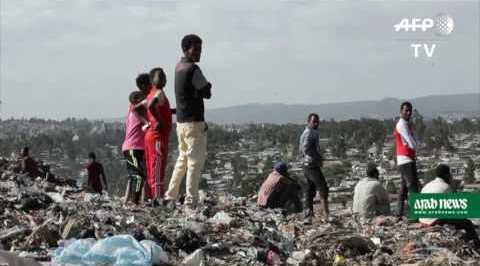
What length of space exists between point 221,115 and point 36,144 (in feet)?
362

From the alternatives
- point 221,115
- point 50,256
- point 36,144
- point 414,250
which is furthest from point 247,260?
point 221,115

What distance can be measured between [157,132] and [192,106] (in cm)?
48

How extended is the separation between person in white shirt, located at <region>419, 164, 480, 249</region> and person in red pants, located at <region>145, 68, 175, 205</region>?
9.38 ft

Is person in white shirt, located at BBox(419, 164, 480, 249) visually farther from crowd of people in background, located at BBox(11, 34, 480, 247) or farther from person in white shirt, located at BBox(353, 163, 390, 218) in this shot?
person in white shirt, located at BBox(353, 163, 390, 218)

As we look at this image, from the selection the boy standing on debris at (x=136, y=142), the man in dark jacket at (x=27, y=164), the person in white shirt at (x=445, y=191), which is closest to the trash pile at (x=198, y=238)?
the person in white shirt at (x=445, y=191)

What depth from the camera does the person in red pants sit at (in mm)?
6660

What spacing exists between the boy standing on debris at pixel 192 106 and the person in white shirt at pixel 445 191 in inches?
100

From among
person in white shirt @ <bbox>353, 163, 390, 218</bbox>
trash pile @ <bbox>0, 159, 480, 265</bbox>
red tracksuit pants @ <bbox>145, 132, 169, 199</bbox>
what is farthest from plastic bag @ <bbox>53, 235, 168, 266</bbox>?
person in white shirt @ <bbox>353, 163, 390, 218</bbox>

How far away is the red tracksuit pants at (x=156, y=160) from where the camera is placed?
666 centimetres

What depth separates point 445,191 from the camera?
725 cm

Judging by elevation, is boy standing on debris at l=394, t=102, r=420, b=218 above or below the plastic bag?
above

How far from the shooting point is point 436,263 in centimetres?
590

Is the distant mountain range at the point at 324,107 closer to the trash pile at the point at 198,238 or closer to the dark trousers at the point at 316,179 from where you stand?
the dark trousers at the point at 316,179

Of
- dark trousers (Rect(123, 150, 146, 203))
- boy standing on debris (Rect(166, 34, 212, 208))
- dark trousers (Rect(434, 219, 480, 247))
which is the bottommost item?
dark trousers (Rect(434, 219, 480, 247))
